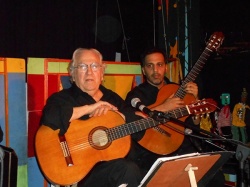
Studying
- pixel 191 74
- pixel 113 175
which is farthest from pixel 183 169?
pixel 191 74

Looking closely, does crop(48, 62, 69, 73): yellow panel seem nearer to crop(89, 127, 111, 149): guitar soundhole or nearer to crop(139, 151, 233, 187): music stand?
crop(89, 127, 111, 149): guitar soundhole

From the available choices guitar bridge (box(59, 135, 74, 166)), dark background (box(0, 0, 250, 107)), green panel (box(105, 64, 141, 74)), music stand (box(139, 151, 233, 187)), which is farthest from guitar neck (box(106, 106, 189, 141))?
dark background (box(0, 0, 250, 107))

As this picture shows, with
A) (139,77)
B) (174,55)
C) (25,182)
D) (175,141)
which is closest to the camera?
(25,182)

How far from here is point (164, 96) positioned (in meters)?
3.31

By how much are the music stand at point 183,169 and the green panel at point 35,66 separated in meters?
1.62

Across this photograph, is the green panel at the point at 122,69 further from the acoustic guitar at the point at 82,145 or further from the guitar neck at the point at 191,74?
the acoustic guitar at the point at 82,145

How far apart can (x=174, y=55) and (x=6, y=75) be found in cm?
263

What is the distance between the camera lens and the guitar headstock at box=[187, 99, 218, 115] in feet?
9.19

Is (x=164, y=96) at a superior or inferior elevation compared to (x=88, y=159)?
superior

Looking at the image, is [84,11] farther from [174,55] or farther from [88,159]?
[88,159]

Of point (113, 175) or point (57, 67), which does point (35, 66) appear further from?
point (113, 175)

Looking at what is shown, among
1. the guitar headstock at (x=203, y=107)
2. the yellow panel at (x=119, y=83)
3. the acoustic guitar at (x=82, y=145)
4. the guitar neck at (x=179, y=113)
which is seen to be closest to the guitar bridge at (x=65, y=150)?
the acoustic guitar at (x=82, y=145)

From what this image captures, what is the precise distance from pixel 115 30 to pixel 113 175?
381 centimetres

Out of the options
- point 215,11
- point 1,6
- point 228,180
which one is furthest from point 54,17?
point 215,11
